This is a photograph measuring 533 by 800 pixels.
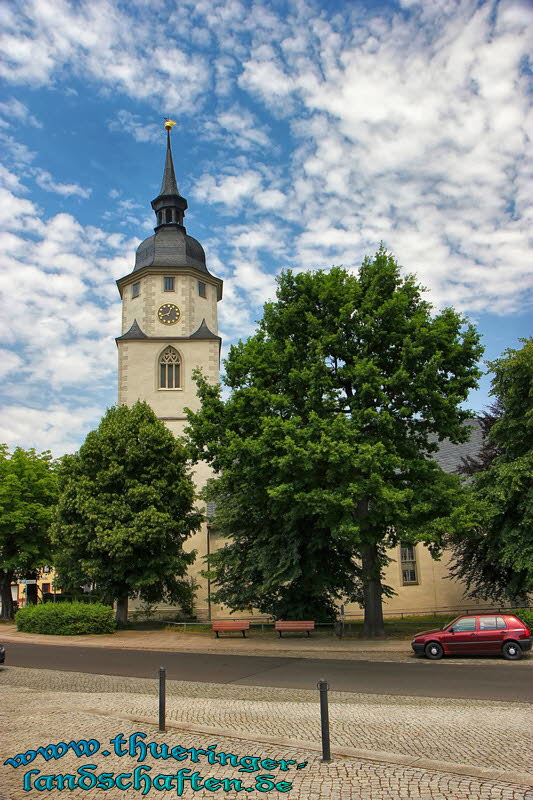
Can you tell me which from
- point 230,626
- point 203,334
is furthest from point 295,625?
point 203,334

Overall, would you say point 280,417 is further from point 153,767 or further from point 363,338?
point 153,767

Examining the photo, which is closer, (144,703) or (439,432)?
(144,703)

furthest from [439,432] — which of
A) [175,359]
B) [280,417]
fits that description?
[175,359]

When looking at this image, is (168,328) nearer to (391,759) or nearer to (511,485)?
(511,485)

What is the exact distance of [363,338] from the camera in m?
21.5

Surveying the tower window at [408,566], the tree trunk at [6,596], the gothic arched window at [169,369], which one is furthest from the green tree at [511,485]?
the tree trunk at [6,596]

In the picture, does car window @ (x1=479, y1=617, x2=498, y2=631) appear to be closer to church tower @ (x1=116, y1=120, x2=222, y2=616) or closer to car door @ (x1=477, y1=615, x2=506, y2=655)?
car door @ (x1=477, y1=615, x2=506, y2=655)

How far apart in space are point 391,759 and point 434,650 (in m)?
10.7

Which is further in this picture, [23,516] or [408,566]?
[408,566]

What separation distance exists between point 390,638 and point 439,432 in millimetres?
7315

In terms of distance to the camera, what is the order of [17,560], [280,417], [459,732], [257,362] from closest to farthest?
[459,732] → [280,417] → [257,362] → [17,560]

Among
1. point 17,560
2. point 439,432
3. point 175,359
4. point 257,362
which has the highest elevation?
point 175,359

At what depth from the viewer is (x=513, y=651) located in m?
16.4

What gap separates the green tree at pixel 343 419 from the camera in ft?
63.5
